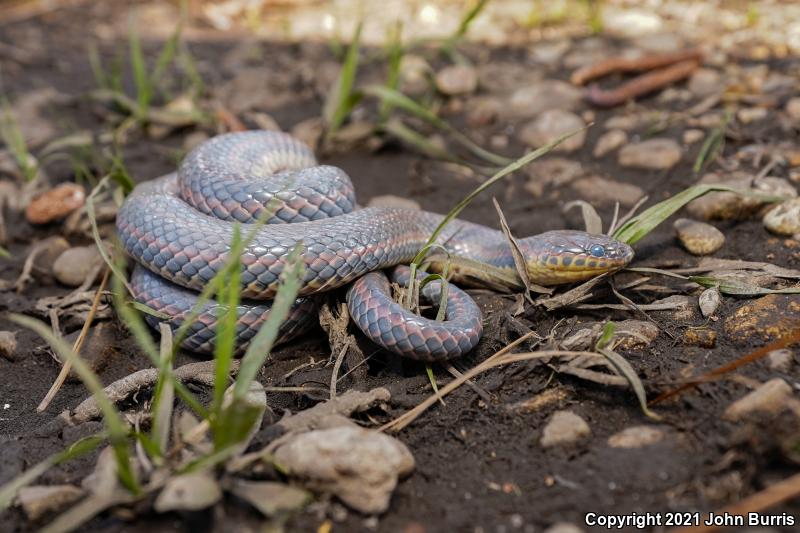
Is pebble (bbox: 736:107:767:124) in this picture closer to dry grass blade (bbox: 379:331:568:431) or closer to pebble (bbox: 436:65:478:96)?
pebble (bbox: 436:65:478:96)

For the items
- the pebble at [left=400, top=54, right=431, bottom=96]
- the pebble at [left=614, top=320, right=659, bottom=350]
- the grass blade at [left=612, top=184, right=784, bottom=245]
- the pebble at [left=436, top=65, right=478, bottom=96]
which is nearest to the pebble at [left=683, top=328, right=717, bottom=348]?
the pebble at [left=614, top=320, right=659, bottom=350]

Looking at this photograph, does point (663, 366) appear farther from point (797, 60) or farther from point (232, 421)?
point (797, 60)

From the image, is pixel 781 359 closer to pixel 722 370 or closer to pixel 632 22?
pixel 722 370

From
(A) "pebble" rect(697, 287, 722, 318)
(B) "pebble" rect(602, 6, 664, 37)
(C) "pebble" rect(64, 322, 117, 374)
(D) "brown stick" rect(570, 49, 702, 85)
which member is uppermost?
(B) "pebble" rect(602, 6, 664, 37)

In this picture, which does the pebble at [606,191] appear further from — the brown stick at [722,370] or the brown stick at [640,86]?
the brown stick at [722,370]

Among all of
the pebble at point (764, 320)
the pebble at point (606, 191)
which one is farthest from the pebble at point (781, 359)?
the pebble at point (606, 191)

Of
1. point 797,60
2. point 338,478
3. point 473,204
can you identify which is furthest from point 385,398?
point 797,60
